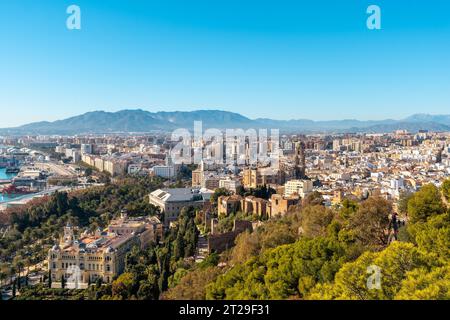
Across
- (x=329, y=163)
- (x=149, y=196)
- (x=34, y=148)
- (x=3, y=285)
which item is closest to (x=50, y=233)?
(x=3, y=285)

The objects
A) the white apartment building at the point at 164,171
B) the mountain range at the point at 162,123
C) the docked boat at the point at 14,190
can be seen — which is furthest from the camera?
the mountain range at the point at 162,123

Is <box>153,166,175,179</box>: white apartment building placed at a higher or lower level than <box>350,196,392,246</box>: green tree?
lower

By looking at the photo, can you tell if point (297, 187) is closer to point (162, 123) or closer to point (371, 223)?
point (371, 223)
